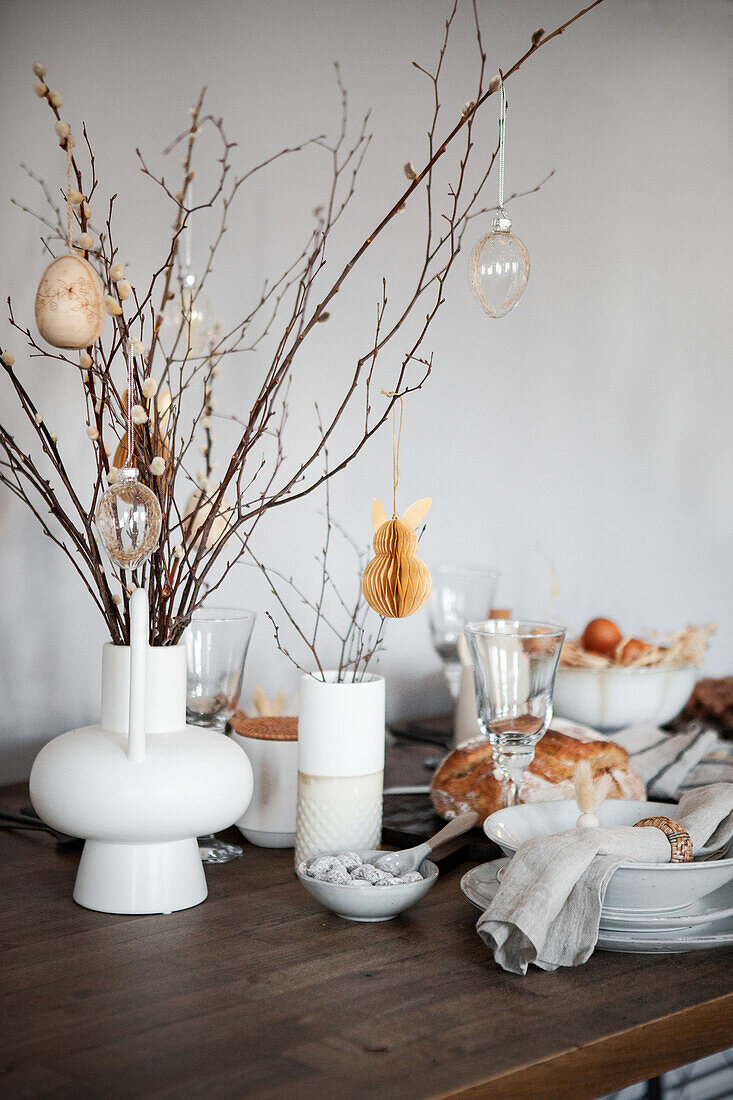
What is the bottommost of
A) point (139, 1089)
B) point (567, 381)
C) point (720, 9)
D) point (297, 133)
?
point (139, 1089)

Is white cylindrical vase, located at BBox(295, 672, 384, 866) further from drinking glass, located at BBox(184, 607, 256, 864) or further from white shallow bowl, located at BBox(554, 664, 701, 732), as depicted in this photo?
white shallow bowl, located at BBox(554, 664, 701, 732)

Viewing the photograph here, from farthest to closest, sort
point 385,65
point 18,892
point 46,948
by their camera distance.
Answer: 1. point 385,65
2. point 18,892
3. point 46,948

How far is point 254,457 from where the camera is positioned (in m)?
1.60

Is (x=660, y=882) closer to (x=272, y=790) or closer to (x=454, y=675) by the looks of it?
(x=272, y=790)

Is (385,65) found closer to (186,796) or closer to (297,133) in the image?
(297,133)

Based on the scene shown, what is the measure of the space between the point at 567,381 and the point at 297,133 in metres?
0.73

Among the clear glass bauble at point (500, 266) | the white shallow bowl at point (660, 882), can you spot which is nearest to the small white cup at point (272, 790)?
the white shallow bowl at point (660, 882)

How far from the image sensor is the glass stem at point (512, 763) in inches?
40.4

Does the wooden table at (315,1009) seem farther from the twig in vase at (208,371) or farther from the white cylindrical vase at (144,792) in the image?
the twig in vase at (208,371)

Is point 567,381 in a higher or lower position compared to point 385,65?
lower

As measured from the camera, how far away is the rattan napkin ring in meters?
0.87

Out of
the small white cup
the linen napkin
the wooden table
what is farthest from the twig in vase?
the linen napkin

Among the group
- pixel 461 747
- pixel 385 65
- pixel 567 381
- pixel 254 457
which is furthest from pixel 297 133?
pixel 461 747

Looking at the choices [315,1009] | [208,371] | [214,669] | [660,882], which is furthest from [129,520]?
[208,371]
